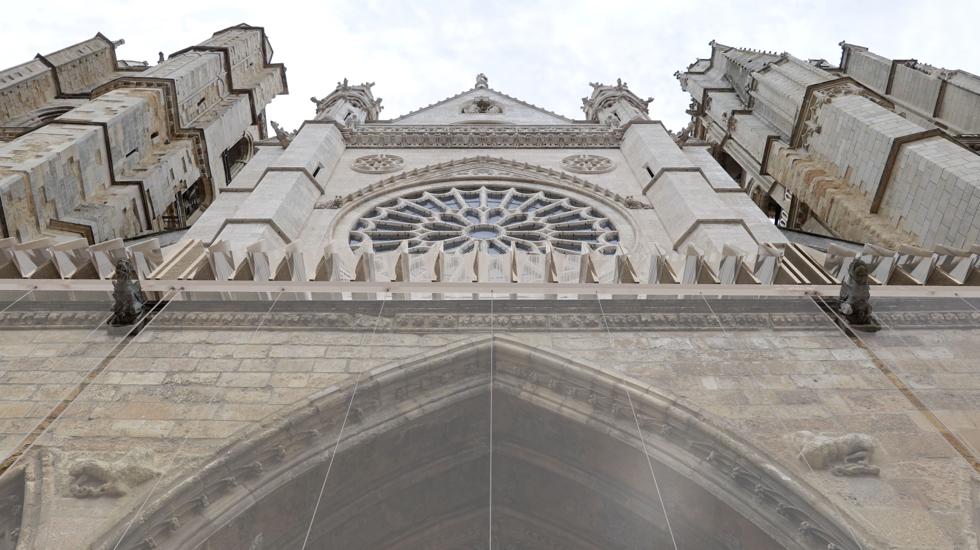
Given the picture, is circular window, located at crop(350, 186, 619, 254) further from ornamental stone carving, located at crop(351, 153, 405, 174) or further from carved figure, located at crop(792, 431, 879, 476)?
carved figure, located at crop(792, 431, 879, 476)

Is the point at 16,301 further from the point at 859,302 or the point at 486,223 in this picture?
the point at 486,223

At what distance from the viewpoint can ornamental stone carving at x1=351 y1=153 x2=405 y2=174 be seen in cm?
1543

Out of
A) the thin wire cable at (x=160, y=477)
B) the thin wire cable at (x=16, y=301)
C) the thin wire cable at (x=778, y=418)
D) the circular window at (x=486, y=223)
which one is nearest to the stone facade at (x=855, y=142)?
the circular window at (x=486, y=223)

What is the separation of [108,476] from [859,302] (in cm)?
628

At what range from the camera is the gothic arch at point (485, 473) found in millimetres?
4914

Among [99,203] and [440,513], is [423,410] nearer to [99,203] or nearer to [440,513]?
[440,513]

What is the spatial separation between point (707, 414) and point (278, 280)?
4.35 metres

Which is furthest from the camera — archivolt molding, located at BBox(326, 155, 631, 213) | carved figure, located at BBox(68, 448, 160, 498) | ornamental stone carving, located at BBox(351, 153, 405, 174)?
ornamental stone carving, located at BBox(351, 153, 405, 174)

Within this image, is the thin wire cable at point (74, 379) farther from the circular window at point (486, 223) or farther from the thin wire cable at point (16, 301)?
the circular window at point (486, 223)

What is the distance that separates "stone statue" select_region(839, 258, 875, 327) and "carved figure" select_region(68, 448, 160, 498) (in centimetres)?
592

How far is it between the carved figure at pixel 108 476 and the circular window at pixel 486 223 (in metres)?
7.40

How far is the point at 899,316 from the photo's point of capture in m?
6.70

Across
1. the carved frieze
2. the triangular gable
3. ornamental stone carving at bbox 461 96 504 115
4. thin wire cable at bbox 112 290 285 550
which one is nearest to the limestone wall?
thin wire cable at bbox 112 290 285 550

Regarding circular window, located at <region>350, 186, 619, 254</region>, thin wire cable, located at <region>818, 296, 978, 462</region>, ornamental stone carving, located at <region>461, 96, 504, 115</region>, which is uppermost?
thin wire cable, located at <region>818, 296, 978, 462</region>
